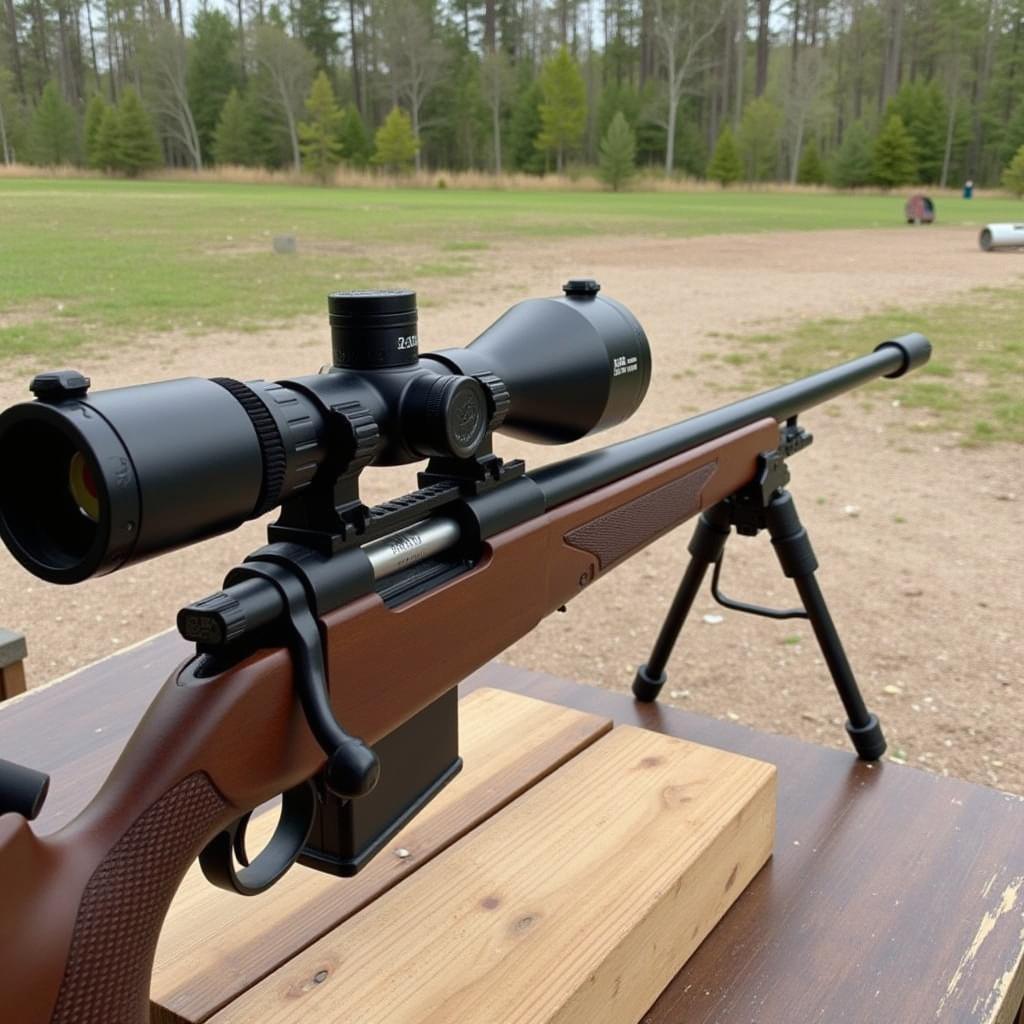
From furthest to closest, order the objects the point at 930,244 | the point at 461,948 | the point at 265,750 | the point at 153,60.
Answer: the point at 153,60, the point at 930,244, the point at 461,948, the point at 265,750

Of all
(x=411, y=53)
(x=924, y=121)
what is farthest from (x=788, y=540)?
(x=411, y=53)

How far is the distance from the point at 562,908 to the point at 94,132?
39722 mm

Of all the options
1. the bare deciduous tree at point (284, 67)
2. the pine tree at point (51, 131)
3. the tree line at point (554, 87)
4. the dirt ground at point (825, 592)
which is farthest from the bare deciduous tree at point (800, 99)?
the dirt ground at point (825, 592)

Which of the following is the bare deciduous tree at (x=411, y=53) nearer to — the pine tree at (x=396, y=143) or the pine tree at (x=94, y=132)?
the pine tree at (x=396, y=143)

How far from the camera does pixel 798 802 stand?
1.96 m

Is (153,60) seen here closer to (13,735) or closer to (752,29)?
(752,29)

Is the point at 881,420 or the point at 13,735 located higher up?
the point at 13,735

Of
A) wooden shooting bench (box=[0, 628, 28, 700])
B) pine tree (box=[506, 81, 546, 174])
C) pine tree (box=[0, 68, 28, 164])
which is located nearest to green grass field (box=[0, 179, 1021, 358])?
pine tree (box=[0, 68, 28, 164])

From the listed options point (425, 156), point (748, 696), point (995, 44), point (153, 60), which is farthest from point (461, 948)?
point (995, 44)

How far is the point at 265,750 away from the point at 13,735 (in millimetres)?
1068

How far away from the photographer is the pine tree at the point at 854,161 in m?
44.5

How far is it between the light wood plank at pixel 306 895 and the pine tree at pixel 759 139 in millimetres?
49324

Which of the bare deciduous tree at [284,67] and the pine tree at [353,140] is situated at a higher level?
the bare deciduous tree at [284,67]

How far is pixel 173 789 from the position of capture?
37.3 inches
